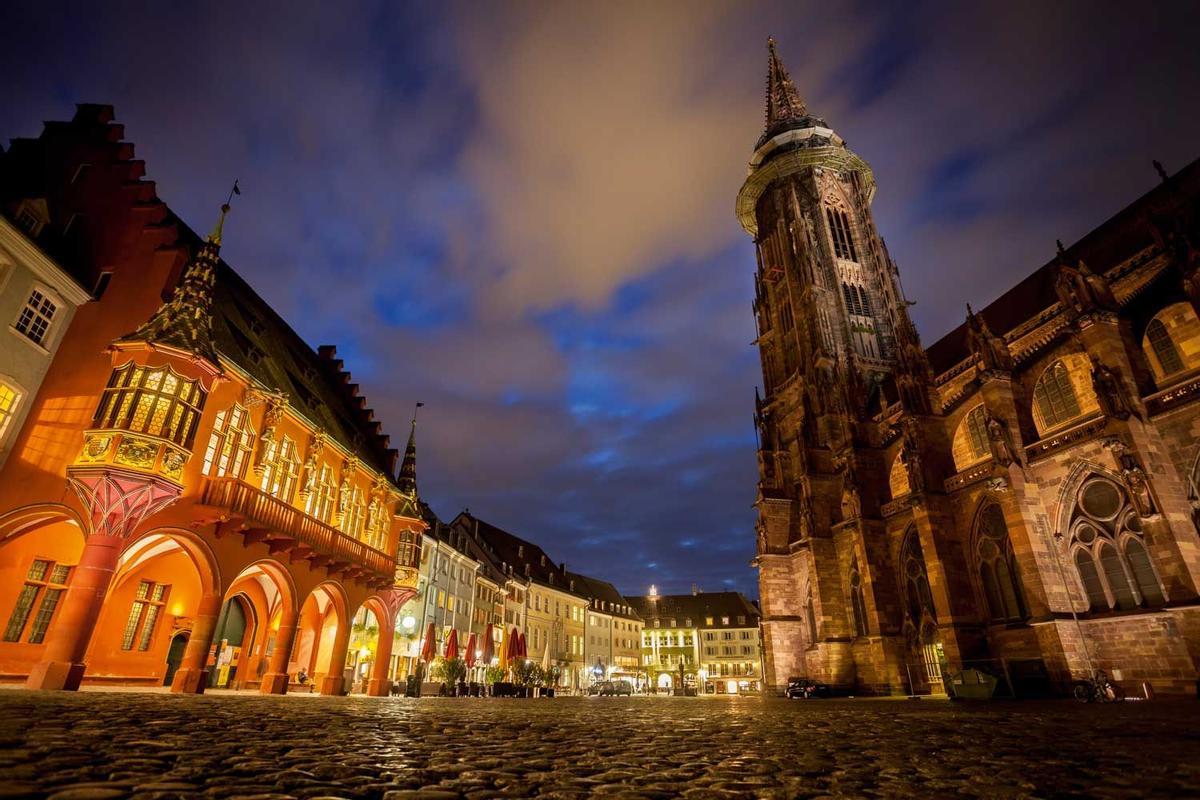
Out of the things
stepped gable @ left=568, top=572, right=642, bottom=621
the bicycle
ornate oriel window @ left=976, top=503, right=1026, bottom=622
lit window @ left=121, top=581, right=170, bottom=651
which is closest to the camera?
the bicycle

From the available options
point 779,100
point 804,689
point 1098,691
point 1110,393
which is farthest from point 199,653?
point 779,100

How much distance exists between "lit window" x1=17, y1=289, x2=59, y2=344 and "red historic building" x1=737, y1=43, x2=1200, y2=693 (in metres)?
29.9

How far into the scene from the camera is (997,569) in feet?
70.4

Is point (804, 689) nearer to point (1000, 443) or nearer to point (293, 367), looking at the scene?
point (1000, 443)

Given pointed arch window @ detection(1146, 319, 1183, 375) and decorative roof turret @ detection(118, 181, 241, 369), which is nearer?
decorative roof turret @ detection(118, 181, 241, 369)

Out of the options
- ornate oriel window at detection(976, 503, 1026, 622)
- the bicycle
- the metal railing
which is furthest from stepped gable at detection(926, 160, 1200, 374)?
the metal railing

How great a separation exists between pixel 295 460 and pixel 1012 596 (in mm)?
27160

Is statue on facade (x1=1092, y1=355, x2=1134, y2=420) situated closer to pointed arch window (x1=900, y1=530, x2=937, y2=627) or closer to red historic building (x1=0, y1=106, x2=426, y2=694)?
pointed arch window (x1=900, y1=530, x2=937, y2=627)

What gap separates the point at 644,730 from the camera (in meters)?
6.69

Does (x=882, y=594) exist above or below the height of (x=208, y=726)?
above

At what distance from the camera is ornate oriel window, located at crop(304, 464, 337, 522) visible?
69.3 ft

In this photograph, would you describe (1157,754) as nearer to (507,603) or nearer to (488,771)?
(488,771)

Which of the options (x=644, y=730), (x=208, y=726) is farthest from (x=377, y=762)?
(x=644, y=730)

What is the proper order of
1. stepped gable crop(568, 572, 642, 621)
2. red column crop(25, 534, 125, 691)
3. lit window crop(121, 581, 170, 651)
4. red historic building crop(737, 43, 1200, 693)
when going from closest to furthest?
red column crop(25, 534, 125, 691), red historic building crop(737, 43, 1200, 693), lit window crop(121, 581, 170, 651), stepped gable crop(568, 572, 642, 621)
